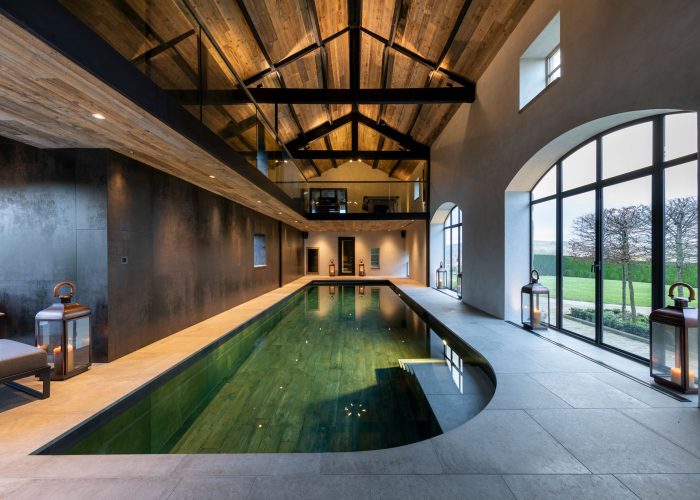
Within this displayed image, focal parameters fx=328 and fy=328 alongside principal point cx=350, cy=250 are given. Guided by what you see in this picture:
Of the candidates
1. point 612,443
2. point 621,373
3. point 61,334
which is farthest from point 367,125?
point 612,443

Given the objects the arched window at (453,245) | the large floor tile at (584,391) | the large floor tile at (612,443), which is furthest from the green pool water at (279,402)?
the arched window at (453,245)

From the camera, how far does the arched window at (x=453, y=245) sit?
32.3 ft

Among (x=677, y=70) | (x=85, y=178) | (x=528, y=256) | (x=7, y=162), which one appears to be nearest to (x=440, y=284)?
(x=528, y=256)

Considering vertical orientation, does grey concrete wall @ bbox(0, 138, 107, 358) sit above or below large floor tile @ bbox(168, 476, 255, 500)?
above

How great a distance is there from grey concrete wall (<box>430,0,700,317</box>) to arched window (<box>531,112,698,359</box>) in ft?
1.12

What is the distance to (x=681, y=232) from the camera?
132 inches

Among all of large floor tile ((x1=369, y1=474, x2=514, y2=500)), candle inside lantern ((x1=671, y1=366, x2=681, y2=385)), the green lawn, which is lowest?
large floor tile ((x1=369, y1=474, x2=514, y2=500))

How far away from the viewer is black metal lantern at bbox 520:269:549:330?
518 cm

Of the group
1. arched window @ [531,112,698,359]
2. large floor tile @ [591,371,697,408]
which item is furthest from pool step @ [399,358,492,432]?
arched window @ [531,112,698,359]

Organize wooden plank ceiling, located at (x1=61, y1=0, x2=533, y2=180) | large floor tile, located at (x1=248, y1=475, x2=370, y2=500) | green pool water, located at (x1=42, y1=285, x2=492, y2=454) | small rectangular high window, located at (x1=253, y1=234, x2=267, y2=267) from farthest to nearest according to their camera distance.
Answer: small rectangular high window, located at (x1=253, y1=234, x2=267, y2=267), wooden plank ceiling, located at (x1=61, y1=0, x2=533, y2=180), green pool water, located at (x1=42, y1=285, x2=492, y2=454), large floor tile, located at (x1=248, y1=475, x2=370, y2=500)

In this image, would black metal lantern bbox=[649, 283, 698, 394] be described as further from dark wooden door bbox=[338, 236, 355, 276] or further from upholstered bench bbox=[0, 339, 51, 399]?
dark wooden door bbox=[338, 236, 355, 276]

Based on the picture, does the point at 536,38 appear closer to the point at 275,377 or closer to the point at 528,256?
the point at 528,256

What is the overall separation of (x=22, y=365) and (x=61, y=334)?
0.58m

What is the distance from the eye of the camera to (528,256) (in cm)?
596
